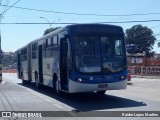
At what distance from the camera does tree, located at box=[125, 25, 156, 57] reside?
10694 cm

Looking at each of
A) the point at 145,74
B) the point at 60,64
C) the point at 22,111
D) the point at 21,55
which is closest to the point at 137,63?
the point at 145,74

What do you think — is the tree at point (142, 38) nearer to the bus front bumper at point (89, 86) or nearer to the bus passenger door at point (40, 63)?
the bus passenger door at point (40, 63)

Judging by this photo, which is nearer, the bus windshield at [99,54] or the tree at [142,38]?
the bus windshield at [99,54]

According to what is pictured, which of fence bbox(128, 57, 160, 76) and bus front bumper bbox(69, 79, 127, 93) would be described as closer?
bus front bumper bbox(69, 79, 127, 93)

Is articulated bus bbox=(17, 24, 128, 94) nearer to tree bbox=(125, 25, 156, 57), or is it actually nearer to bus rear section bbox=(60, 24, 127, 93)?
bus rear section bbox=(60, 24, 127, 93)

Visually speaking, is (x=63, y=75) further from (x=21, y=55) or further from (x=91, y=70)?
(x=21, y=55)

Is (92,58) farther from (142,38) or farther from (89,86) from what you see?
(142,38)

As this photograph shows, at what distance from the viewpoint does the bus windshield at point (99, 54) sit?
51.7 feet

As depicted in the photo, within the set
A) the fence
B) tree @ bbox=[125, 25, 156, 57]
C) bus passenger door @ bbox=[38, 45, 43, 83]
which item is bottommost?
the fence

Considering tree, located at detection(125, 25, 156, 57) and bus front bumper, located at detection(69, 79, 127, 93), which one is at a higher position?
tree, located at detection(125, 25, 156, 57)

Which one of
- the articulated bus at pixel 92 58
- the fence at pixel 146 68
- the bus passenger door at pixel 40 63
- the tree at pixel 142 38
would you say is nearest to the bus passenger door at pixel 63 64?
the articulated bus at pixel 92 58

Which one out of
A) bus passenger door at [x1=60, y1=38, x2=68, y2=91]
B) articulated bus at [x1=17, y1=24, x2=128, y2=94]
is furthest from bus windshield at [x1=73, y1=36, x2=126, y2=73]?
bus passenger door at [x1=60, y1=38, x2=68, y2=91]

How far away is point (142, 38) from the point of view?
109812 millimetres

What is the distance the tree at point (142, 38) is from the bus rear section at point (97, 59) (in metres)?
90.5
